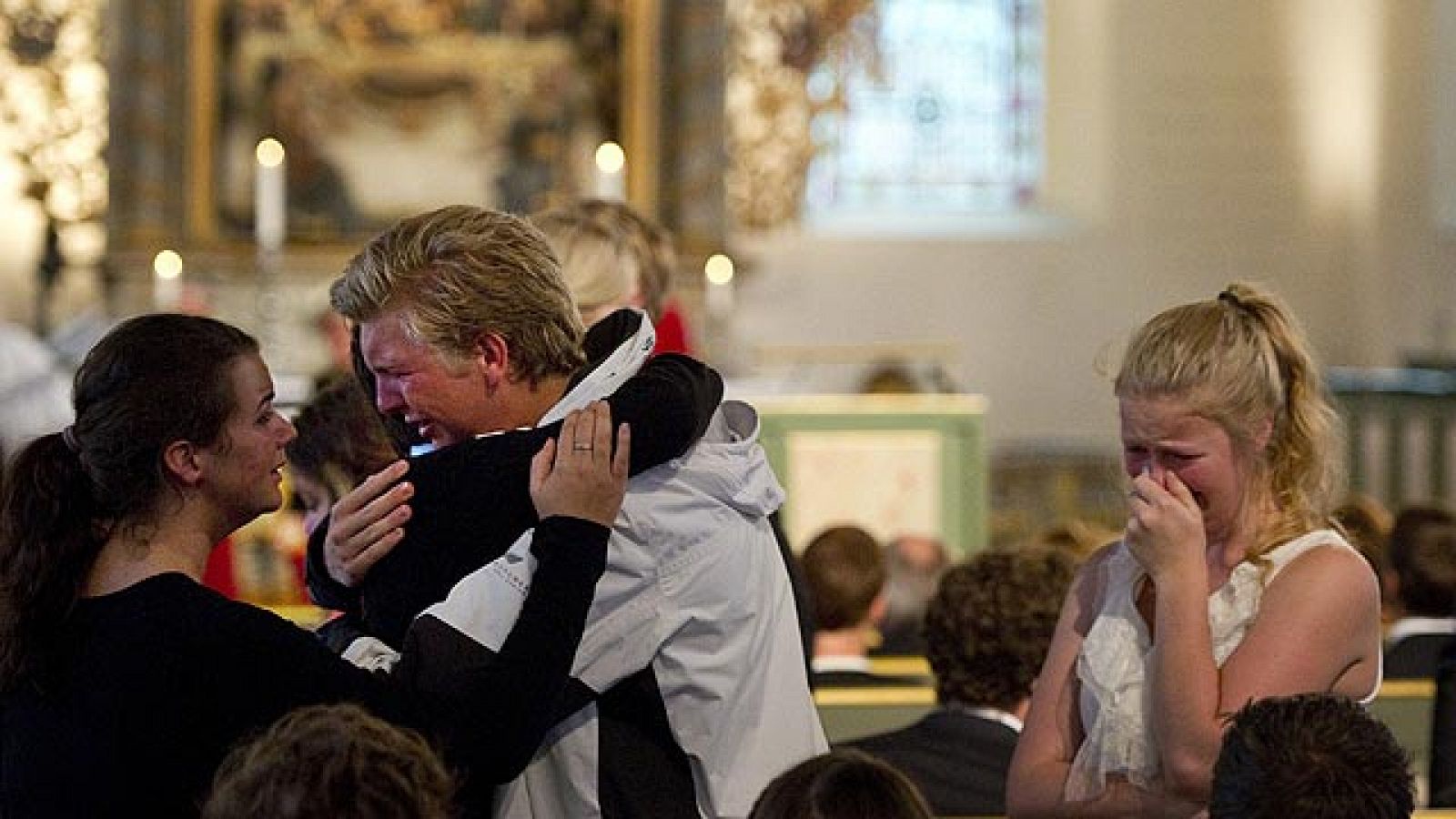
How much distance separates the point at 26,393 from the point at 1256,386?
7.34 m

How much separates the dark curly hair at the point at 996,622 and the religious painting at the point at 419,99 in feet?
29.3

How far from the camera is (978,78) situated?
16234 millimetres

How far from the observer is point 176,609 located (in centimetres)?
309

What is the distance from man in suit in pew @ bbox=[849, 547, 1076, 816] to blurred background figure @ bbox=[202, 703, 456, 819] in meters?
1.72

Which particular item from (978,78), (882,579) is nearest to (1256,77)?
(978,78)

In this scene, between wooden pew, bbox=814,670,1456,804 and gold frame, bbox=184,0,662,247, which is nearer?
wooden pew, bbox=814,670,1456,804

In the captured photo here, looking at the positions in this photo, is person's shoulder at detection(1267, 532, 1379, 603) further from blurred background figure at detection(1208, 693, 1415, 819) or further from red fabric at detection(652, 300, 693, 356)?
red fabric at detection(652, 300, 693, 356)

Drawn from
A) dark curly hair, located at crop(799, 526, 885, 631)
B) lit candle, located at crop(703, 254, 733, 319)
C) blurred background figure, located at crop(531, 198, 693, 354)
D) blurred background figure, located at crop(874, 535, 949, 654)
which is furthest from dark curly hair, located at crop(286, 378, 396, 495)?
lit candle, located at crop(703, 254, 733, 319)

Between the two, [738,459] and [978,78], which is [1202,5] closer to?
[978,78]

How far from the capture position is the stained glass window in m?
16.0

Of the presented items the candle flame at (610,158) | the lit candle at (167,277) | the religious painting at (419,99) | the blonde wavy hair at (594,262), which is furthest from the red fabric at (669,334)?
the religious painting at (419,99)

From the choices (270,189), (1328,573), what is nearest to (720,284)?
(270,189)

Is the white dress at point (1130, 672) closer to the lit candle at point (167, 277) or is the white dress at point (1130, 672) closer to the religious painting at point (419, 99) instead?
the lit candle at point (167, 277)

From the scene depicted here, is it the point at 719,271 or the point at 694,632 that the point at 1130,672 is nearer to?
the point at 694,632
